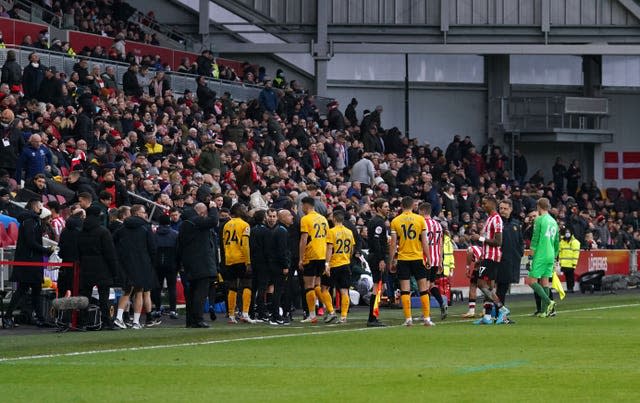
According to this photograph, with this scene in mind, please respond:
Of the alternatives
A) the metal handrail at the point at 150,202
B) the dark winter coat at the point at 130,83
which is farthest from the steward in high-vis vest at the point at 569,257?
the metal handrail at the point at 150,202

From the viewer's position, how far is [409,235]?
24.0 metres

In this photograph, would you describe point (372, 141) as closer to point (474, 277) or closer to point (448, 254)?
point (448, 254)

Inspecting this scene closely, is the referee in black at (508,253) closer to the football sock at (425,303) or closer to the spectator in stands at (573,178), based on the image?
the football sock at (425,303)

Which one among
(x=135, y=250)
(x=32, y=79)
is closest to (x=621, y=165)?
(x=32, y=79)

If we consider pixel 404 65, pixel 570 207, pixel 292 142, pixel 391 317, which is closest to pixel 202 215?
pixel 391 317

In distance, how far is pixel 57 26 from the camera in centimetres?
4169

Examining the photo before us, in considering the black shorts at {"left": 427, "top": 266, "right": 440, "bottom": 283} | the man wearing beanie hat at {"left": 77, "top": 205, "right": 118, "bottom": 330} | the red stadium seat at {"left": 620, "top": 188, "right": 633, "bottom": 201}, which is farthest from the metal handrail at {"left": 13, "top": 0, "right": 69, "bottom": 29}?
the red stadium seat at {"left": 620, "top": 188, "right": 633, "bottom": 201}

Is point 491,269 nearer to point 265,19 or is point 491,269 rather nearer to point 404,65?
point 265,19

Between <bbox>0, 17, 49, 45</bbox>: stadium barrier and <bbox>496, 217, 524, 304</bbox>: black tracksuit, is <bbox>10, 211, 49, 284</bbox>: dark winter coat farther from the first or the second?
<bbox>0, 17, 49, 45</bbox>: stadium barrier

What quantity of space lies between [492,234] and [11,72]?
12.9 m

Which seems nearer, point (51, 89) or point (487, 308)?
point (487, 308)

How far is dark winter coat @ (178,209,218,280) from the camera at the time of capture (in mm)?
24344

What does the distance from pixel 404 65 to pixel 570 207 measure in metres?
10.4

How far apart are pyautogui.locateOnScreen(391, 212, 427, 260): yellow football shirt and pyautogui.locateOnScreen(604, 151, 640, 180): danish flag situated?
38.8 m
